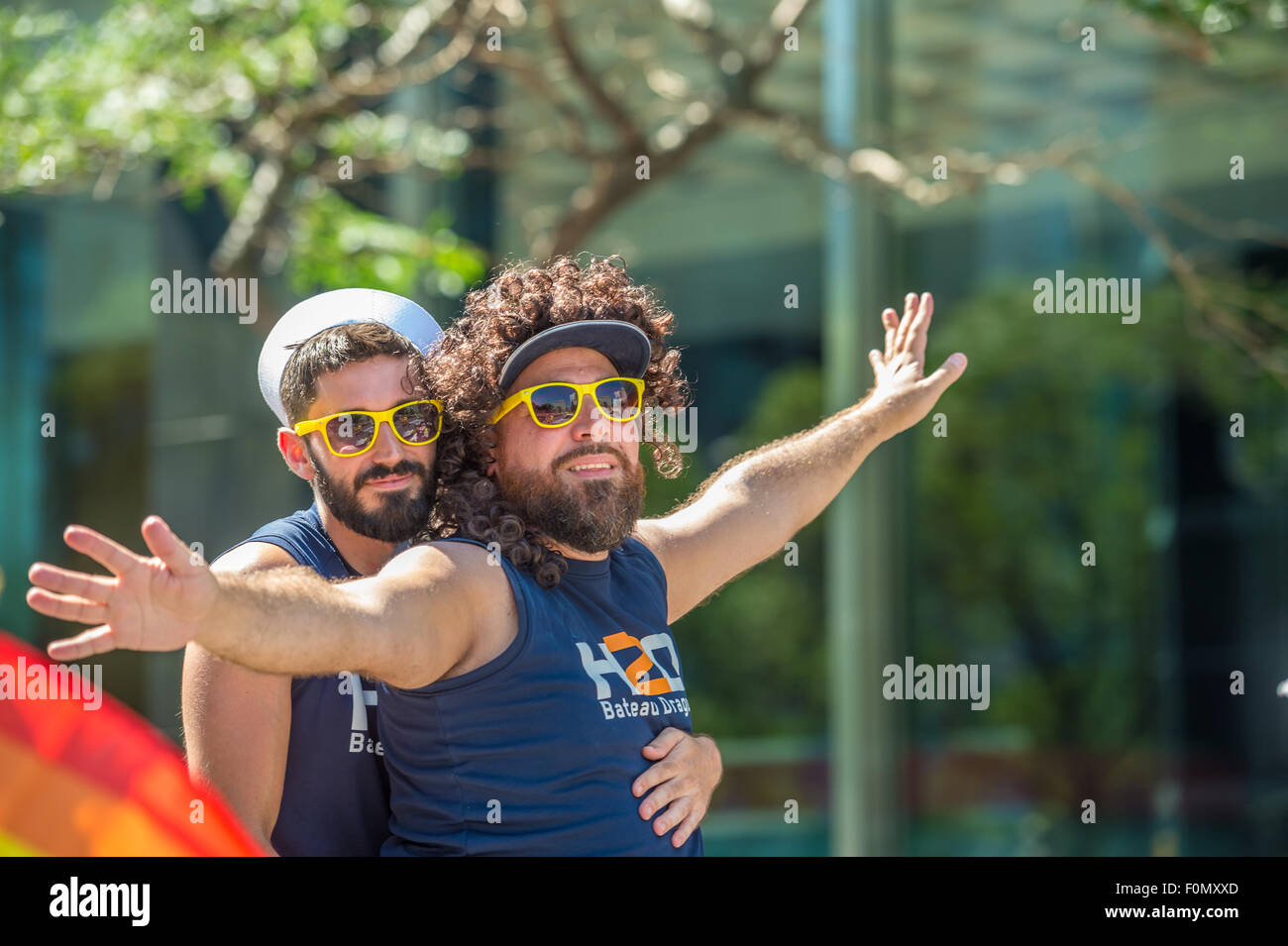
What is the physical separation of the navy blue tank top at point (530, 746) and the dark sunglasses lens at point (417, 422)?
0.24 m

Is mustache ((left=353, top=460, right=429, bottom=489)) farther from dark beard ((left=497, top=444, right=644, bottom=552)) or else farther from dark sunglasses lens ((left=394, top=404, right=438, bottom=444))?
dark beard ((left=497, top=444, right=644, bottom=552))

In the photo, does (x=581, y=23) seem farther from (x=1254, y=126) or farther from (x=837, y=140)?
(x=1254, y=126)

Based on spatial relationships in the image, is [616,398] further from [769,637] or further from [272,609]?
[769,637]

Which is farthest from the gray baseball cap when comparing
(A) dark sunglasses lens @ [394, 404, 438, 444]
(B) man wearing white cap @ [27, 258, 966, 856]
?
(A) dark sunglasses lens @ [394, 404, 438, 444]

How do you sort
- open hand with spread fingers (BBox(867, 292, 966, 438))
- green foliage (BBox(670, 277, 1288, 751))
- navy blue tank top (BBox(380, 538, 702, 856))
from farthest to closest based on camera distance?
green foliage (BBox(670, 277, 1288, 751)), open hand with spread fingers (BBox(867, 292, 966, 438)), navy blue tank top (BBox(380, 538, 702, 856))

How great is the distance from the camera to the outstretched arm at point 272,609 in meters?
1.58

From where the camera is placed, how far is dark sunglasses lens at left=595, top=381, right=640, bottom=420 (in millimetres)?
2311

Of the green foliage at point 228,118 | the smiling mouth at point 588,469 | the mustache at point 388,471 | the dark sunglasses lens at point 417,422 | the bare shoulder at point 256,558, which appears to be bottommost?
the bare shoulder at point 256,558

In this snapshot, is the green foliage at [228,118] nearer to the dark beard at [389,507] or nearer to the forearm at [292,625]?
the dark beard at [389,507]

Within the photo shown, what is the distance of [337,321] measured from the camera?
7.72 ft

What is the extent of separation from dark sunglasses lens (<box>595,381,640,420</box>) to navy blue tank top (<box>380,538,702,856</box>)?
30 cm

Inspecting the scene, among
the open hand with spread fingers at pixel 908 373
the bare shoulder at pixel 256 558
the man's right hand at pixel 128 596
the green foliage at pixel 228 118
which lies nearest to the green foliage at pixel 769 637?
the green foliage at pixel 228 118

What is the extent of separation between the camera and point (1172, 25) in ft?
15.3

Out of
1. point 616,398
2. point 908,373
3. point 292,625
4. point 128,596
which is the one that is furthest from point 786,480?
point 128,596
